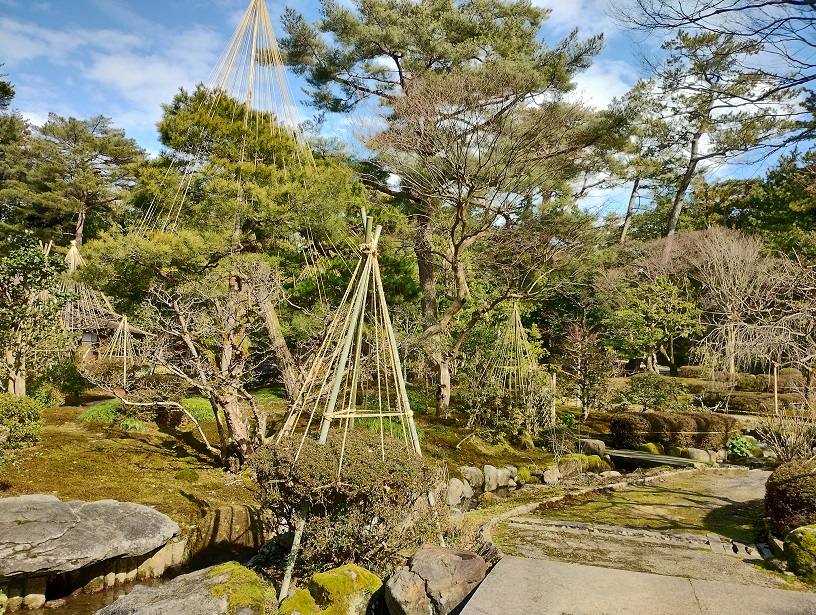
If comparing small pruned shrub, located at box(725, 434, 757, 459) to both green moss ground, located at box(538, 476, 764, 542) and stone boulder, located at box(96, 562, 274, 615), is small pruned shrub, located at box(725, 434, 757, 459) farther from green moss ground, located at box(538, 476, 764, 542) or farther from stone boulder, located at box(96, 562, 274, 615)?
stone boulder, located at box(96, 562, 274, 615)

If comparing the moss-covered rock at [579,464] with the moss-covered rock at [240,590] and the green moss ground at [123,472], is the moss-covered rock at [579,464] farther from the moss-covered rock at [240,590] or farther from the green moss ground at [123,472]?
the moss-covered rock at [240,590]

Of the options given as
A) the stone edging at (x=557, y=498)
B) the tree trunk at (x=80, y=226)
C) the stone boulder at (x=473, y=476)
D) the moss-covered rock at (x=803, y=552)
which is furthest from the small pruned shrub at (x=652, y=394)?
the tree trunk at (x=80, y=226)

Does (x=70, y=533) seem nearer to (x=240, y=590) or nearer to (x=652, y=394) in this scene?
(x=240, y=590)

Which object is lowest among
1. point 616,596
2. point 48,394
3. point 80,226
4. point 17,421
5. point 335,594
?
point 335,594

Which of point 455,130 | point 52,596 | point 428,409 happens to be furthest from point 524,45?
point 52,596

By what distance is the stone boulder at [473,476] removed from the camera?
7.13m

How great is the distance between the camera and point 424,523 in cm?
373

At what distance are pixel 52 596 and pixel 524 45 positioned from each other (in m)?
11.6

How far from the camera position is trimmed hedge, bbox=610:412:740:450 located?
9859mm

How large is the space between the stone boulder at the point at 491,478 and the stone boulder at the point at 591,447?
2391 mm

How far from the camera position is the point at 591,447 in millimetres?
9203

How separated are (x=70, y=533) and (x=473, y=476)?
4.65 meters

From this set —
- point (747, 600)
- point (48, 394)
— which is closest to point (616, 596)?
point (747, 600)

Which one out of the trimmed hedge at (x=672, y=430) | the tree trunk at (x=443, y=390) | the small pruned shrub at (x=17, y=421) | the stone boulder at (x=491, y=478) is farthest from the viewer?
the tree trunk at (x=443, y=390)
